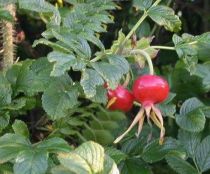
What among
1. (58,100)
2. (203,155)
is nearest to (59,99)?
(58,100)

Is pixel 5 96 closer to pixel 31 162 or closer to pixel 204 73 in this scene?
pixel 31 162

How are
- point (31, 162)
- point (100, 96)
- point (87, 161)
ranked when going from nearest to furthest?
1. point (87, 161)
2. point (31, 162)
3. point (100, 96)

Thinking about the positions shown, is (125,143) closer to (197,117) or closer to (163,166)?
(197,117)

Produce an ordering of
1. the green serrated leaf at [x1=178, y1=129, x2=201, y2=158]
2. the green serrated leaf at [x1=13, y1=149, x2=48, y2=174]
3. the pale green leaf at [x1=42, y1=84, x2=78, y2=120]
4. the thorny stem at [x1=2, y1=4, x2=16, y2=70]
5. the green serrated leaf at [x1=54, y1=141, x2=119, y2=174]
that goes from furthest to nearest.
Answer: the thorny stem at [x1=2, y1=4, x2=16, y2=70], the green serrated leaf at [x1=178, y1=129, x2=201, y2=158], the pale green leaf at [x1=42, y1=84, x2=78, y2=120], the green serrated leaf at [x1=13, y1=149, x2=48, y2=174], the green serrated leaf at [x1=54, y1=141, x2=119, y2=174]

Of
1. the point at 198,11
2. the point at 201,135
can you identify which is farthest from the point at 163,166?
the point at 198,11

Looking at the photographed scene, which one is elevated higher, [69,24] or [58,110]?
[69,24]

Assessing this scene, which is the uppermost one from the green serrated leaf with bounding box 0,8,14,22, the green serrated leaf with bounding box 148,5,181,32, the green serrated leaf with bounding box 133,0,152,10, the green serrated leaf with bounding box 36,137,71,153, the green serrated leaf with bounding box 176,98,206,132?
the green serrated leaf with bounding box 133,0,152,10

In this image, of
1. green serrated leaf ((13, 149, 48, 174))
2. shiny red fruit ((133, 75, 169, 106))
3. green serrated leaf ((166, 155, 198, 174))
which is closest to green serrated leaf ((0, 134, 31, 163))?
green serrated leaf ((13, 149, 48, 174))

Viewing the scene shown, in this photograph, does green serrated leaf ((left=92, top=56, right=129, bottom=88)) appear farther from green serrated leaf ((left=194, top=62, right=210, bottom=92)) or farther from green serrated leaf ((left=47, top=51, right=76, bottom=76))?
green serrated leaf ((left=194, top=62, right=210, bottom=92))
